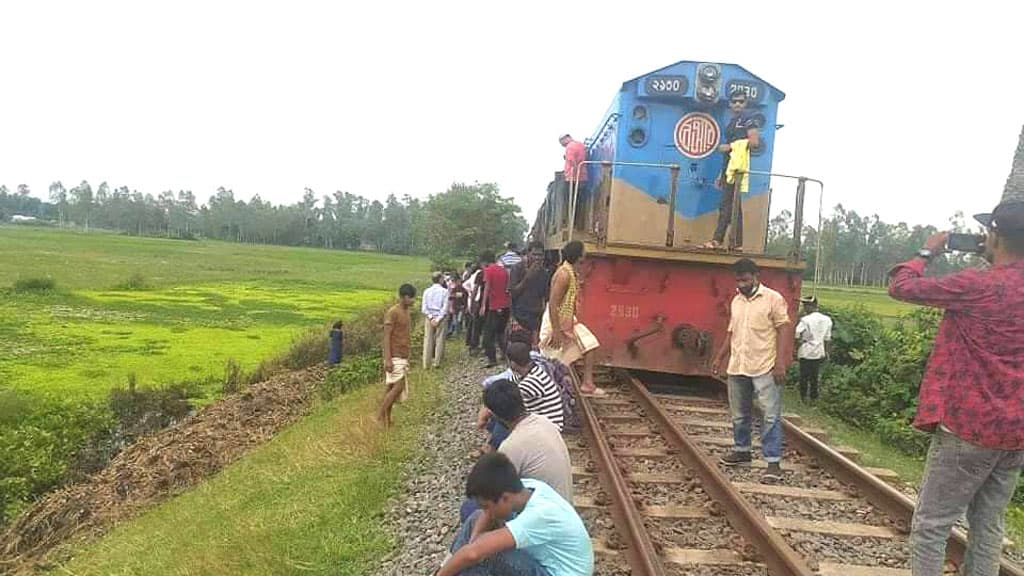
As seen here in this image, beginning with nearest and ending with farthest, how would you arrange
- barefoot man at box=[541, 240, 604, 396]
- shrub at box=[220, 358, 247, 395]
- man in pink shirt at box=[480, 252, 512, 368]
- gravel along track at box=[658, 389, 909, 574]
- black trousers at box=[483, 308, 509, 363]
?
gravel along track at box=[658, 389, 909, 574]
barefoot man at box=[541, 240, 604, 396]
man in pink shirt at box=[480, 252, 512, 368]
black trousers at box=[483, 308, 509, 363]
shrub at box=[220, 358, 247, 395]

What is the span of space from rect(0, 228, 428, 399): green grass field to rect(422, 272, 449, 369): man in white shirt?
22.0 ft

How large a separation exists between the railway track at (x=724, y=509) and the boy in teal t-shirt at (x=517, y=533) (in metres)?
0.99

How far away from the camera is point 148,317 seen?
1144 inches

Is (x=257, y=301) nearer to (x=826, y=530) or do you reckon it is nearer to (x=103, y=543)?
(x=103, y=543)

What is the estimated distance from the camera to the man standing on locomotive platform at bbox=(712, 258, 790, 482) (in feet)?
20.4

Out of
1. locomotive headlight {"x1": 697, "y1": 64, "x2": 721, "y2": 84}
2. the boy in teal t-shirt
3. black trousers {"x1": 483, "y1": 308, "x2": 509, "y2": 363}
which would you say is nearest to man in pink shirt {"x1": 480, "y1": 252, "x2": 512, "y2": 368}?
black trousers {"x1": 483, "y1": 308, "x2": 509, "y2": 363}

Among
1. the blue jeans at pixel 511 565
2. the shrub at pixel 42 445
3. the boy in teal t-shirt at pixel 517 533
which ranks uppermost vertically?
the boy in teal t-shirt at pixel 517 533

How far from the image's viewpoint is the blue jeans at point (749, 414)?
635 centimetres

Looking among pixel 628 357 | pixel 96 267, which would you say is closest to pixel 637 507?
pixel 628 357

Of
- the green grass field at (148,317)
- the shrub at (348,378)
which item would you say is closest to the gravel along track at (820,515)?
the shrub at (348,378)

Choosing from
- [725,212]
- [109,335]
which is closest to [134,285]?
[109,335]

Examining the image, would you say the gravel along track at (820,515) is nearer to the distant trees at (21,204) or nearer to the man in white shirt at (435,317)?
the man in white shirt at (435,317)

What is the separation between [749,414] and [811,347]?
15.4ft

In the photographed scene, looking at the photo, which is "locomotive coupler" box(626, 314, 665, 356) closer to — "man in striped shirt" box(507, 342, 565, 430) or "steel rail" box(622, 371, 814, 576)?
"steel rail" box(622, 371, 814, 576)
